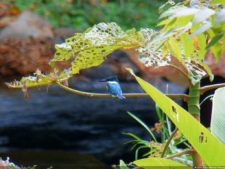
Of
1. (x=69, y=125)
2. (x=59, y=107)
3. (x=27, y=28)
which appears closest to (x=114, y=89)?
(x=69, y=125)

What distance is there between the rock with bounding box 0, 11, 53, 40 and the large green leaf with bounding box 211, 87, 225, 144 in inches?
161

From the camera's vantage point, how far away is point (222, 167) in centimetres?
79

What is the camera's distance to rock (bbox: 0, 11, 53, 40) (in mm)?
5031

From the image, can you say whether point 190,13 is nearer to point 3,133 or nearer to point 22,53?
point 3,133

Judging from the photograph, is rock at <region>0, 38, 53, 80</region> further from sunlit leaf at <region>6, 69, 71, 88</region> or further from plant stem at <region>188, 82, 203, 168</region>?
plant stem at <region>188, 82, 203, 168</region>

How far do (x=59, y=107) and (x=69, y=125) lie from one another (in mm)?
200

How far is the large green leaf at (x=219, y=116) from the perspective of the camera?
0.97 m

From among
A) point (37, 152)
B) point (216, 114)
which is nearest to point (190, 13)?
point (216, 114)

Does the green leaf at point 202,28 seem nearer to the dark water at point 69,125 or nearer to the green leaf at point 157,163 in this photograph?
the green leaf at point 157,163

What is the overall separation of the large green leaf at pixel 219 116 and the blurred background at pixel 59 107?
2339 mm

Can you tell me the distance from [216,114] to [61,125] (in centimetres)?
328

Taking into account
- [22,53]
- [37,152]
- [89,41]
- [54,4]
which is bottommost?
[37,152]

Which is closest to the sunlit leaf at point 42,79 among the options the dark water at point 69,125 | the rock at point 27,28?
the dark water at point 69,125

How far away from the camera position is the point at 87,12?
6223 millimetres
